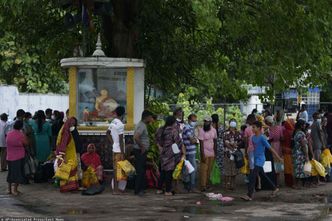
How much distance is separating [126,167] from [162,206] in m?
1.60

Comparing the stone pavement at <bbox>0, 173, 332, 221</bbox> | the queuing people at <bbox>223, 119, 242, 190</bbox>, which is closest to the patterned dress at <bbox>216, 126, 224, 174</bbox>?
the queuing people at <bbox>223, 119, 242, 190</bbox>

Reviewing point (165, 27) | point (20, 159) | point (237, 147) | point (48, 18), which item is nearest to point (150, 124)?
point (237, 147)

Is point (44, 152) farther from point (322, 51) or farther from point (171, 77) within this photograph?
point (322, 51)

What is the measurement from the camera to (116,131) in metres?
13.1

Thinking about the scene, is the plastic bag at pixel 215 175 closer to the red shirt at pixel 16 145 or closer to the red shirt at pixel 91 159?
the red shirt at pixel 91 159

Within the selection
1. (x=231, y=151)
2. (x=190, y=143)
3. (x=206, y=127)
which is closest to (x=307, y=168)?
(x=231, y=151)

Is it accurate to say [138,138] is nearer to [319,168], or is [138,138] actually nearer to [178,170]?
[178,170]

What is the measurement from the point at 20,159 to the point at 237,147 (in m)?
4.76

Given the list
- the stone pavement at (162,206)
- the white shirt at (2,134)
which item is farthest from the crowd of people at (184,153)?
the white shirt at (2,134)

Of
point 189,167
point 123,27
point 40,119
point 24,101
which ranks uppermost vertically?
point 123,27

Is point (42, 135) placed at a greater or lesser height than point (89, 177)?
greater

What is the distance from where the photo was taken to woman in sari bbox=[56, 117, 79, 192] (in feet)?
43.8

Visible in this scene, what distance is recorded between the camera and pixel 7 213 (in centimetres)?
1076

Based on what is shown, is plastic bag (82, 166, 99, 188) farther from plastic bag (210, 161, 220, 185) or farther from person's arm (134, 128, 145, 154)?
plastic bag (210, 161, 220, 185)
